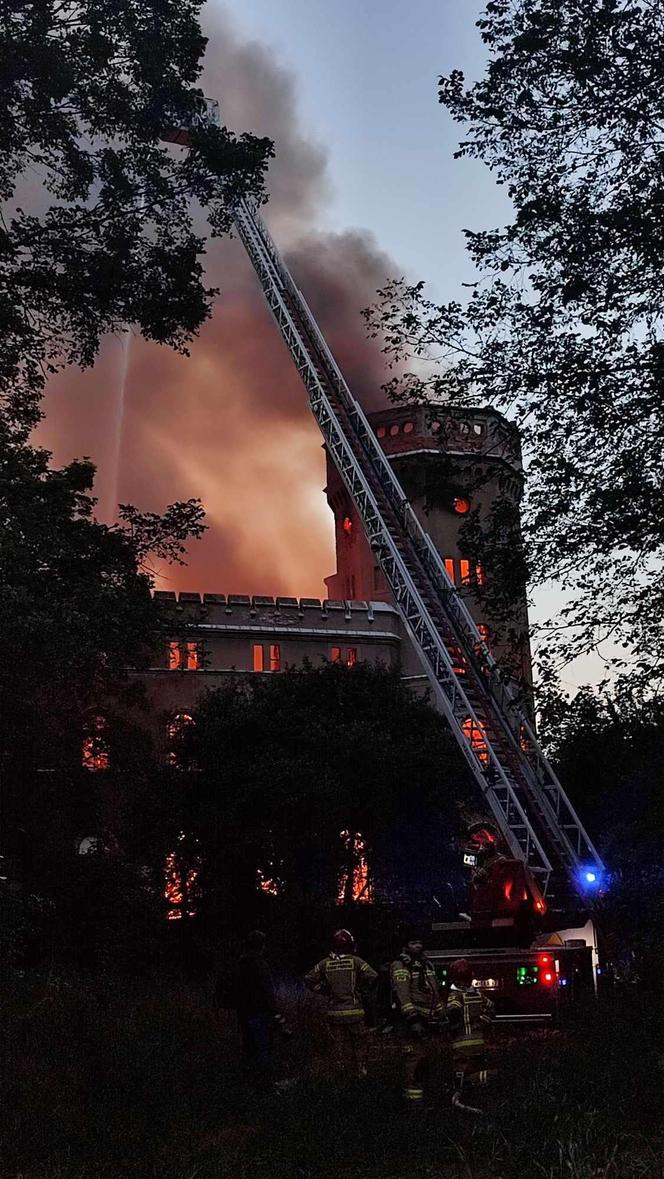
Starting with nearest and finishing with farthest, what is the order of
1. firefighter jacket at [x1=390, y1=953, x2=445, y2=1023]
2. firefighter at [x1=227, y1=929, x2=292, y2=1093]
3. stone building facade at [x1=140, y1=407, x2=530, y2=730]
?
firefighter at [x1=227, y1=929, x2=292, y2=1093], firefighter jacket at [x1=390, y1=953, x2=445, y2=1023], stone building facade at [x1=140, y1=407, x2=530, y2=730]

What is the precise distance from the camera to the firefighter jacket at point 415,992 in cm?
1477

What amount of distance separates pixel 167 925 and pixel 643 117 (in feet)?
100.0

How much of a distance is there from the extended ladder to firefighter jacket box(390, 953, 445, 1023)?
17.0m

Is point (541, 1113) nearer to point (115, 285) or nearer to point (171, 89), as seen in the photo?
point (115, 285)

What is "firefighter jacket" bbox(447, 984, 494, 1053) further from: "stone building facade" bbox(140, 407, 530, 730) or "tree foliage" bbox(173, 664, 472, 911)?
"stone building facade" bbox(140, 407, 530, 730)

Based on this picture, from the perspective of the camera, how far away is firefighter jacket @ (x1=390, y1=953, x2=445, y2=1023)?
1477cm

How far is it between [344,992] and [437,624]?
32.0m

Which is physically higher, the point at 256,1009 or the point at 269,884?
the point at 269,884

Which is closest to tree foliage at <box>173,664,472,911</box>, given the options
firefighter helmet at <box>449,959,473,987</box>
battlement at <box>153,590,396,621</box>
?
battlement at <box>153,590,396,621</box>

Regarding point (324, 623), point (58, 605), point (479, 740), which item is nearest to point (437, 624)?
point (479, 740)

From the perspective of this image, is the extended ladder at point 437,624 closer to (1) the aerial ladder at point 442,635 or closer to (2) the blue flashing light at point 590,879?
(1) the aerial ladder at point 442,635

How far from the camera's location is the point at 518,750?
Result: 43250mm

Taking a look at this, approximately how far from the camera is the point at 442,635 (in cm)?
4744

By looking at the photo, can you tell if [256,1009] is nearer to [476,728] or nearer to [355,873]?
[476,728]
